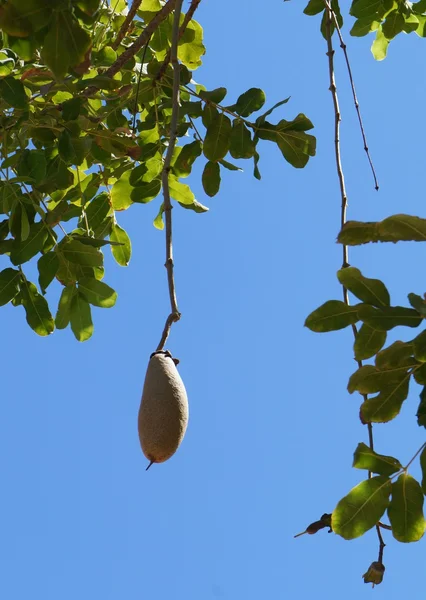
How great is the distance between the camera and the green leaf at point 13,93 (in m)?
2.37

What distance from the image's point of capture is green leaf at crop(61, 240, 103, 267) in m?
2.39

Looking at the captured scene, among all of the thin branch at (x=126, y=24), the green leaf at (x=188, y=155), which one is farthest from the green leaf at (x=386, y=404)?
the thin branch at (x=126, y=24)

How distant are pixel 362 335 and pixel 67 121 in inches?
48.3

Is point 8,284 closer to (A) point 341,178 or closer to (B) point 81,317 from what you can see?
(B) point 81,317

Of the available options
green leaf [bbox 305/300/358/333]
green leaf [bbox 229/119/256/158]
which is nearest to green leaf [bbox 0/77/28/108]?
green leaf [bbox 229/119/256/158]

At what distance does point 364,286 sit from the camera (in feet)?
5.25

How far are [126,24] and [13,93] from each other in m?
0.80

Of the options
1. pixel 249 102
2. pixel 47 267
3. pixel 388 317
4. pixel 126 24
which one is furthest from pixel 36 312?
pixel 388 317

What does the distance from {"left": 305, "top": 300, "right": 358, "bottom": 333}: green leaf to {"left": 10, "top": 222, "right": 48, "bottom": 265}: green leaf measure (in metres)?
1.01

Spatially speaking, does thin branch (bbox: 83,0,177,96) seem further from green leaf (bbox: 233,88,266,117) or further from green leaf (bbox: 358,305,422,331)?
green leaf (bbox: 358,305,422,331)

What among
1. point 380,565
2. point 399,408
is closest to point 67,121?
point 399,408

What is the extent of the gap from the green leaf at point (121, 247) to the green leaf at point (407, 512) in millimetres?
1520

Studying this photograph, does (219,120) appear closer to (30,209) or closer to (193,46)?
(193,46)

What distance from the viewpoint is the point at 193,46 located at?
9.35ft
